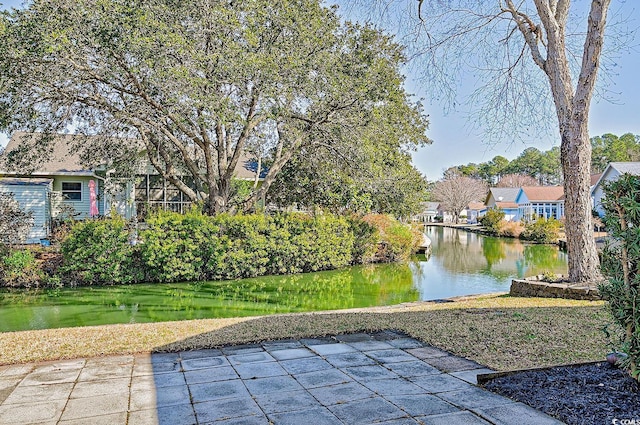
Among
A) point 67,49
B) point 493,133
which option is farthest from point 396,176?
point 67,49

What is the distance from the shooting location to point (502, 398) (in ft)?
10.1

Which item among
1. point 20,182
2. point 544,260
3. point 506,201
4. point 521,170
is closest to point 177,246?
point 20,182

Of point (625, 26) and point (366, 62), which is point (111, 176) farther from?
point (625, 26)

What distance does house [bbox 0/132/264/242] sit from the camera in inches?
634

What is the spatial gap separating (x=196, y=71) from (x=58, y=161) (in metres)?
11.1

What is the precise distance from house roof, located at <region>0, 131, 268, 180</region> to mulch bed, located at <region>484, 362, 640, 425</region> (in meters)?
13.7

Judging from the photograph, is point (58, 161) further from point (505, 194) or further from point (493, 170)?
point (493, 170)

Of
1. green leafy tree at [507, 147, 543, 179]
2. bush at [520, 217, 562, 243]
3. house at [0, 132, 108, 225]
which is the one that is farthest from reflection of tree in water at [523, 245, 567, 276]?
green leafy tree at [507, 147, 543, 179]

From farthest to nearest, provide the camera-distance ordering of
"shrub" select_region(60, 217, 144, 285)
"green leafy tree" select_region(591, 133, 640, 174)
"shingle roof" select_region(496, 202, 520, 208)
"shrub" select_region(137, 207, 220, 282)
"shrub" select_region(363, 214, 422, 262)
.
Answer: "shingle roof" select_region(496, 202, 520, 208) → "green leafy tree" select_region(591, 133, 640, 174) → "shrub" select_region(363, 214, 422, 262) → "shrub" select_region(137, 207, 220, 282) → "shrub" select_region(60, 217, 144, 285)

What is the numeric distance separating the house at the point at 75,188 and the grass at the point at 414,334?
10803mm

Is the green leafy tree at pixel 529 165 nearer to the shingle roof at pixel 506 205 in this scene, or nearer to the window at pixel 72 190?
the shingle roof at pixel 506 205

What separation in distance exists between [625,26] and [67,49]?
10177 millimetres

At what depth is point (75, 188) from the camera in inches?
728

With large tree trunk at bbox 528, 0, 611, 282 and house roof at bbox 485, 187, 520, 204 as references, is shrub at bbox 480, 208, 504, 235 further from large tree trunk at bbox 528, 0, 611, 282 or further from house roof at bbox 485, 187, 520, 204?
large tree trunk at bbox 528, 0, 611, 282
